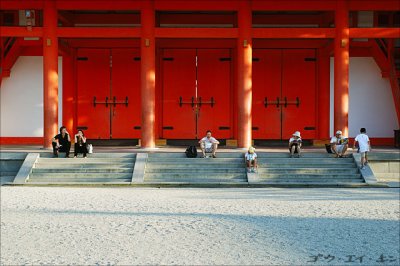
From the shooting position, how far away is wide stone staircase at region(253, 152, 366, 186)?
16984 millimetres

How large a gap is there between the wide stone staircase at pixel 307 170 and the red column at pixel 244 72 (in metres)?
1.84

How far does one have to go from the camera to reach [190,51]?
24.3m

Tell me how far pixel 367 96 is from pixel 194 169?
32.1ft

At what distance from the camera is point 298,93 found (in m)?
24.5

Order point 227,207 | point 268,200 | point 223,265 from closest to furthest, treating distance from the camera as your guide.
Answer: point 223,265, point 227,207, point 268,200

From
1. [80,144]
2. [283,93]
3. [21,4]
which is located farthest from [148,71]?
[283,93]

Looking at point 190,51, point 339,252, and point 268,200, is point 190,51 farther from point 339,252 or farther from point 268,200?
point 339,252

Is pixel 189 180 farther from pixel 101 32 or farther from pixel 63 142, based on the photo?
pixel 101 32

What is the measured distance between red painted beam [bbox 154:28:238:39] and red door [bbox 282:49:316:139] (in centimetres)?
491

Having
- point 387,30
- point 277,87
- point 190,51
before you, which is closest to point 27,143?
point 190,51

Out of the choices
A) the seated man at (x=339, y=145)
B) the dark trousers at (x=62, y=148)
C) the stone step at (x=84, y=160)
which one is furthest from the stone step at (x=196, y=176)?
the seated man at (x=339, y=145)

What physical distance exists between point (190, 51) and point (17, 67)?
7.01 m

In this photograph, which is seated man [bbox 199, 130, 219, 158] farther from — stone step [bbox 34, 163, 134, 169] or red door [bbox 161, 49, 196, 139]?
red door [bbox 161, 49, 196, 139]

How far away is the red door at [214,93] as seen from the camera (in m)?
24.3
